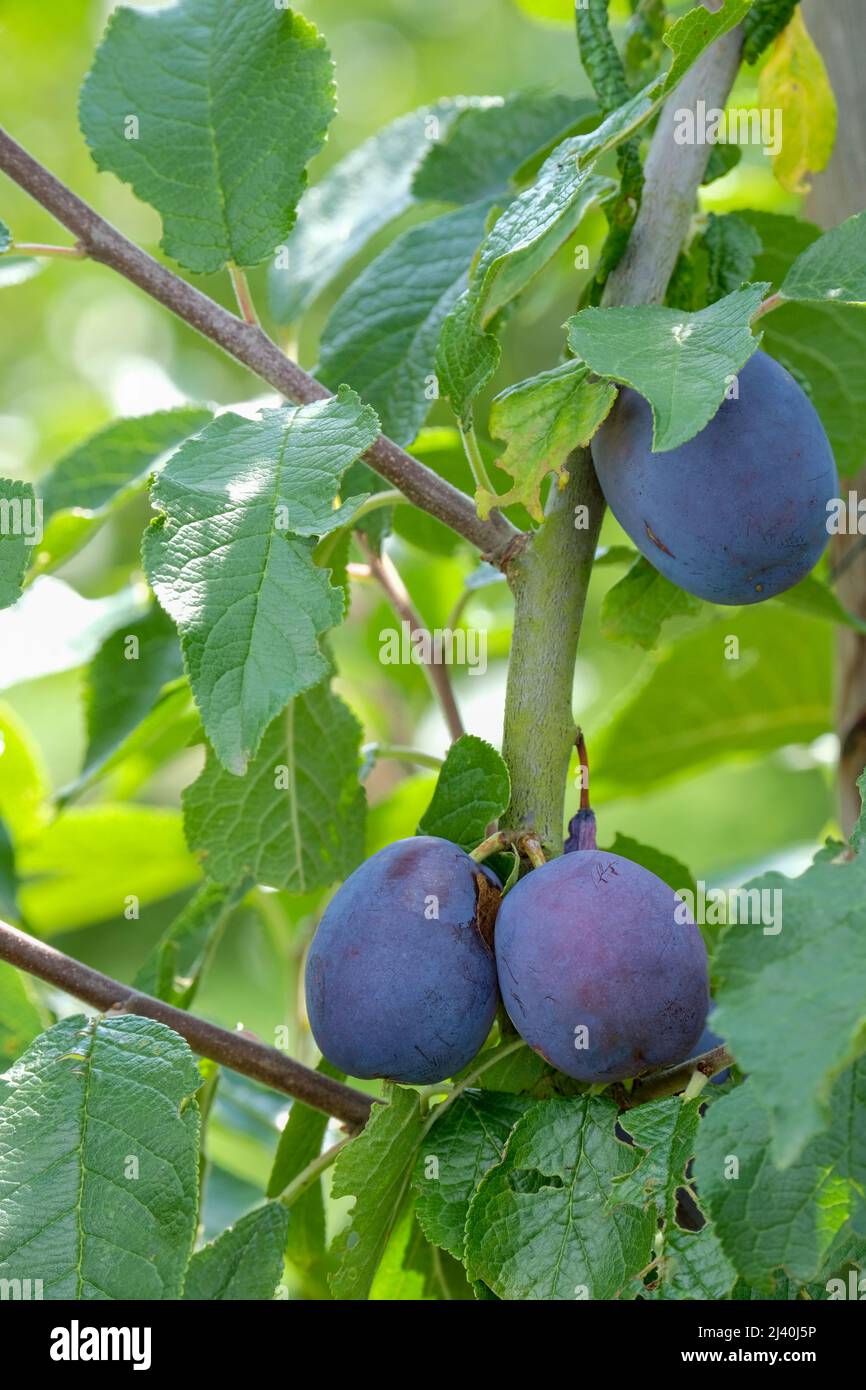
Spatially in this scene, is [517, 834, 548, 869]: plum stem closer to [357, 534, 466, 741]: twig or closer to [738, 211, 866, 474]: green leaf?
[357, 534, 466, 741]: twig

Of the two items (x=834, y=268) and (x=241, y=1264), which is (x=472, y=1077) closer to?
(x=241, y=1264)

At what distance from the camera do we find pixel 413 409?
821 millimetres

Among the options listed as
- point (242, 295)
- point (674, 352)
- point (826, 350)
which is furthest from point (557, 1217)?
point (826, 350)

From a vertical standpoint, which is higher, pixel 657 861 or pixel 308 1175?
pixel 657 861

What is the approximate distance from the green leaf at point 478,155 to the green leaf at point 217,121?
0.25m

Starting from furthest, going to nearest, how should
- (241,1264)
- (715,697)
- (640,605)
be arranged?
(715,697), (640,605), (241,1264)

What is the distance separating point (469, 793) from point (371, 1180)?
18cm

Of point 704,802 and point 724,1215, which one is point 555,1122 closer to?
point 724,1215

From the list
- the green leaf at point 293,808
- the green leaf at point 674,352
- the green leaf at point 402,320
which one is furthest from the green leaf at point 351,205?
the green leaf at point 674,352

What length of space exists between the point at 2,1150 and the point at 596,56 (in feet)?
2.10

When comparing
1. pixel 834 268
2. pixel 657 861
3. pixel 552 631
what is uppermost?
pixel 834 268

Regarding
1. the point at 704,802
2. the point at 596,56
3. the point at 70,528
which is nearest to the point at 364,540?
the point at 70,528

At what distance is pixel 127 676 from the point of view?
1.00 meters

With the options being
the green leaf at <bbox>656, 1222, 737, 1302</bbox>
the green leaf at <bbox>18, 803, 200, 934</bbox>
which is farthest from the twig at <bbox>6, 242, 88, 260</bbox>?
the green leaf at <bbox>18, 803, 200, 934</bbox>
